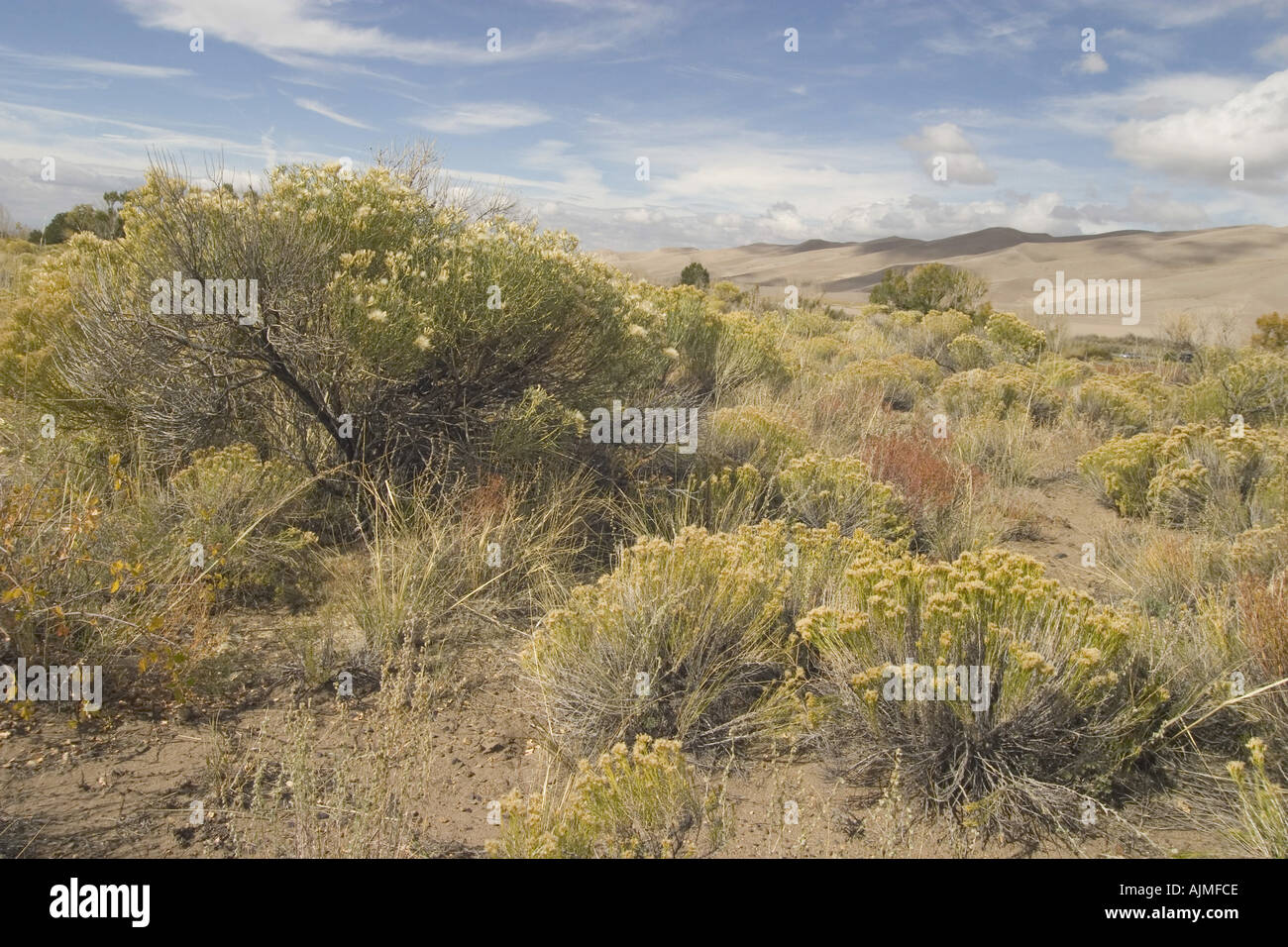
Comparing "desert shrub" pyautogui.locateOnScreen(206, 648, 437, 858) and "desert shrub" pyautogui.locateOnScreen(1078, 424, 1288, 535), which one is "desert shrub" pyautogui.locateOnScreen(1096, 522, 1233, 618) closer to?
"desert shrub" pyautogui.locateOnScreen(1078, 424, 1288, 535)

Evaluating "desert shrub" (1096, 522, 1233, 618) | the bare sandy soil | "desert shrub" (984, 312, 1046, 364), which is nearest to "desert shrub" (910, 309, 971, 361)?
"desert shrub" (984, 312, 1046, 364)

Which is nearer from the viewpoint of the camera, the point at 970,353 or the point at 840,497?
the point at 840,497

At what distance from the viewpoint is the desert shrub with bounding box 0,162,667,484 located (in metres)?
4.95

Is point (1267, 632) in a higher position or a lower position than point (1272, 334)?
lower

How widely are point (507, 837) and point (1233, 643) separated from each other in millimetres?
3317

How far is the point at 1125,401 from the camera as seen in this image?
9117 mm

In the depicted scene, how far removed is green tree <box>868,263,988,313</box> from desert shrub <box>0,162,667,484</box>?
15.5 m

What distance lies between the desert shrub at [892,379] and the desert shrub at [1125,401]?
1.95m

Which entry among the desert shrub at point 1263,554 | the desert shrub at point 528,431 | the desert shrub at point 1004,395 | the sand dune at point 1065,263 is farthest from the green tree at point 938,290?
the desert shrub at point 528,431

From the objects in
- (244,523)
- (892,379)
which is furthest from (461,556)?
(892,379)

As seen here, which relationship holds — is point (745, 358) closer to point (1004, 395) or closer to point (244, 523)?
point (1004, 395)

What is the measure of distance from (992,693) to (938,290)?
18.9m
